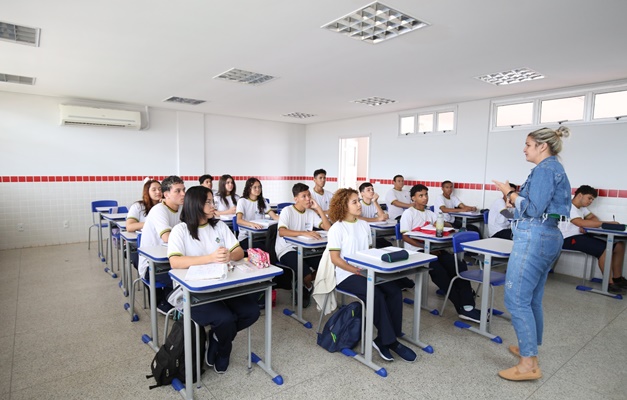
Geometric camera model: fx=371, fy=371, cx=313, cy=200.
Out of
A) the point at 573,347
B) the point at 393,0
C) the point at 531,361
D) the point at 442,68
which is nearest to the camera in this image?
the point at 531,361

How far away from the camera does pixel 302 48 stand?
388 cm

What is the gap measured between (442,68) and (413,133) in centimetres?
304

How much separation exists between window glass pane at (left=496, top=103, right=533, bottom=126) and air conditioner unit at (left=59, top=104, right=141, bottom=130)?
6.70 metres

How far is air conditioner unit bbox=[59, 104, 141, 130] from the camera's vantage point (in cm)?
662

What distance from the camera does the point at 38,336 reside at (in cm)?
313

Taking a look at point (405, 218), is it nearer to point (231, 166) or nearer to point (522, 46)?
point (522, 46)

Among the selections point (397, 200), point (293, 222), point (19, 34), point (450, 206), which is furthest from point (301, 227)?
point (450, 206)

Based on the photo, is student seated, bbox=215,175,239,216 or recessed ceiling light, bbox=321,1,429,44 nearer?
Answer: recessed ceiling light, bbox=321,1,429,44

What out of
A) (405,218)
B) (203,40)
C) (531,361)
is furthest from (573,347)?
(203,40)

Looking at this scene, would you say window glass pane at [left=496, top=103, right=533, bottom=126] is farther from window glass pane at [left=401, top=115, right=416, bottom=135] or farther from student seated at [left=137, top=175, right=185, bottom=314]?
student seated at [left=137, top=175, right=185, bottom=314]

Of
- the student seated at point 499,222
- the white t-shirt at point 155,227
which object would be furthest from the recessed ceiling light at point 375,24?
the student seated at point 499,222

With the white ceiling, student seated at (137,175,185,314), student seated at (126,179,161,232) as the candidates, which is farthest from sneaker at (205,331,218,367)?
the white ceiling

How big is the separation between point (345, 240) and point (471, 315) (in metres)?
1.55

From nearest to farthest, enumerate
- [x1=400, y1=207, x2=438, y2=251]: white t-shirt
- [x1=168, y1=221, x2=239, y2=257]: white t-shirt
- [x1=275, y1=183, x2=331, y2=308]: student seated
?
1. [x1=168, y1=221, x2=239, y2=257]: white t-shirt
2. [x1=275, y1=183, x2=331, y2=308]: student seated
3. [x1=400, y1=207, x2=438, y2=251]: white t-shirt
